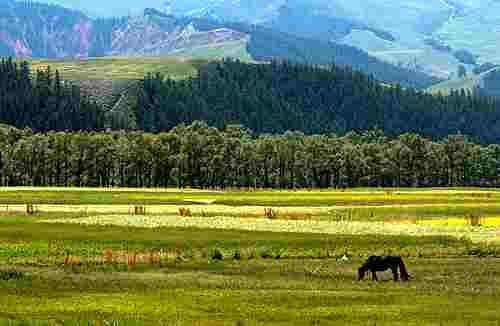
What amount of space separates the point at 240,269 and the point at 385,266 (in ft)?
31.5

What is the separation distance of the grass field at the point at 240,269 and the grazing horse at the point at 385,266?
0.51m

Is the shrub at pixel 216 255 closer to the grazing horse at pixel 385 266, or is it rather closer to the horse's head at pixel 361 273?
the horse's head at pixel 361 273

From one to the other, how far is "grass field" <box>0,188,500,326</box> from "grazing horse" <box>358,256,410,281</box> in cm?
51

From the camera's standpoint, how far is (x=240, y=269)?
61.2 metres

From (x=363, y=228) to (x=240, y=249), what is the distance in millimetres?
20074

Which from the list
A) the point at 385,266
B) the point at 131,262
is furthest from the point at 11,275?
the point at 385,266

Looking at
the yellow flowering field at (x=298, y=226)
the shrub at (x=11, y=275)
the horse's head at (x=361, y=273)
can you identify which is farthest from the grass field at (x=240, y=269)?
the horse's head at (x=361, y=273)

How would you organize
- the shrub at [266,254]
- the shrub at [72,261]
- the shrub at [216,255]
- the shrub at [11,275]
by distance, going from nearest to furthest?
the shrub at [11,275] → the shrub at [72,261] → the shrub at [216,255] → the shrub at [266,254]

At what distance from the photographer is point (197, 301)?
48.1 meters

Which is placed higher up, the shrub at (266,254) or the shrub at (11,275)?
the shrub at (11,275)

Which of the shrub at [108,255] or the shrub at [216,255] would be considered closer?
the shrub at [108,255]

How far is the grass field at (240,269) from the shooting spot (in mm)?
44406

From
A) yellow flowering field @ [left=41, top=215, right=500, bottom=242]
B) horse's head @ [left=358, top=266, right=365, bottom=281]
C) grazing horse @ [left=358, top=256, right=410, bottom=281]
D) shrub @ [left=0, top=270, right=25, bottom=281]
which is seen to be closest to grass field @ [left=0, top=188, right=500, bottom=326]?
shrub @ [left=0, top=270, right=25, bottom=281]

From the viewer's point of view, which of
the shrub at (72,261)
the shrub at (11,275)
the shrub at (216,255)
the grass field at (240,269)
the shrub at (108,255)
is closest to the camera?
the grass field at (240,269)
